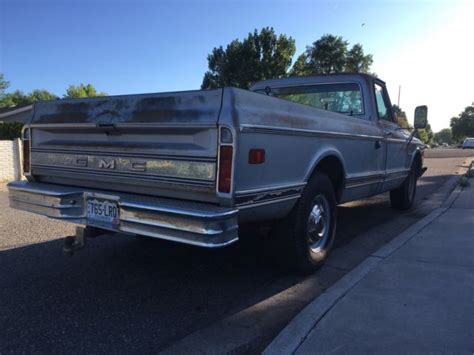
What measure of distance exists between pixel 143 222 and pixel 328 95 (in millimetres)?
3521

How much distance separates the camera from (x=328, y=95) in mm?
5703

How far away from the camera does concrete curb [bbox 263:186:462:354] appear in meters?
2.79

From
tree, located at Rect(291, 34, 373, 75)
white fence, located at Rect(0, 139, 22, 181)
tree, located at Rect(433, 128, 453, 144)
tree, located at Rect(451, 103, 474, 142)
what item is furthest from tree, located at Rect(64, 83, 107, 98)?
tree, located at Rect(433, 128, 453, 144)

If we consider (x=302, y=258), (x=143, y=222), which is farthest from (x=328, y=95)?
(x=143, y=222)

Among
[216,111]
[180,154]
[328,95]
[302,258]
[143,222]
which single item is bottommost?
[302,258]

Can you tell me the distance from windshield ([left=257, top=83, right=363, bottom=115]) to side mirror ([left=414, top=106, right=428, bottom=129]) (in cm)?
181

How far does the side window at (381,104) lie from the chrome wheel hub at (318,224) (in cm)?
207

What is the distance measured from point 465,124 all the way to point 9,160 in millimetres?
117545

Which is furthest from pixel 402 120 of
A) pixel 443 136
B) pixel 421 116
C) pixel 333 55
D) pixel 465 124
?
pixel 443 136

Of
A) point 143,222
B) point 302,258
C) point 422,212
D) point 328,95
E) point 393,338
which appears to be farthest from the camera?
point 422,212

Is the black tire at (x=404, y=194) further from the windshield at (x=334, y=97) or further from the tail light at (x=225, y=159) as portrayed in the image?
the tail light at (x=225, y=159)

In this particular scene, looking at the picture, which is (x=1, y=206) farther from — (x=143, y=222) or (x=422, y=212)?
(x=422, y=212)

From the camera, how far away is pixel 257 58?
105 feet

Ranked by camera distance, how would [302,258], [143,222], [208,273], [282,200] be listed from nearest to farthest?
[143,222] < [282,200] < [302,258] < [208,273]
